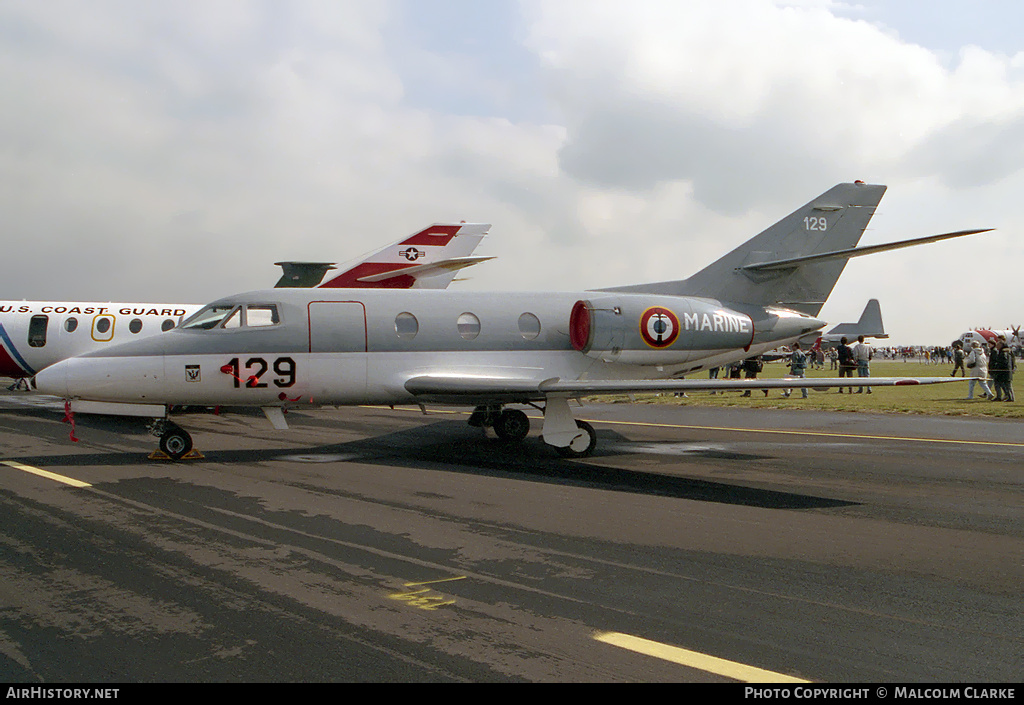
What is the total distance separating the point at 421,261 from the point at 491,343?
11.6 metres

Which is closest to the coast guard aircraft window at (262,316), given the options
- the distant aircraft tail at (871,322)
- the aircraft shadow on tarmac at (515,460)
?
the aircraft shadow on tarmac at (515,460)

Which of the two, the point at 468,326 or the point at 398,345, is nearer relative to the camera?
the point at 398,345

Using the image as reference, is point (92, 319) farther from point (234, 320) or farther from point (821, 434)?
point (821, 434)

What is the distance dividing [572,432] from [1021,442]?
340 inches

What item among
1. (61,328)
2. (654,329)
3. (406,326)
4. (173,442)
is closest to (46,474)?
(173,442)

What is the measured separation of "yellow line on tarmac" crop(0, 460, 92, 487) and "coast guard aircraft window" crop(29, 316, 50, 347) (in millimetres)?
9476

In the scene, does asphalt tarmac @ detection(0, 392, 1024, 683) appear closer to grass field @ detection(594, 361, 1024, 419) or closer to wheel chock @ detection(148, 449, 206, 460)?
wheel chock @ detection(148, 449, 206, 460)

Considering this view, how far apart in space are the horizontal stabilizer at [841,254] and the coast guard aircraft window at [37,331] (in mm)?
17700

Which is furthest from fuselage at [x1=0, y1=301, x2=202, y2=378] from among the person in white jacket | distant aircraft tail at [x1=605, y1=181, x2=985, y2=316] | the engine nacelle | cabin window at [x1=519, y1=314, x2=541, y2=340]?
the person in white jacket

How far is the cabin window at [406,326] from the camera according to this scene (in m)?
12.9

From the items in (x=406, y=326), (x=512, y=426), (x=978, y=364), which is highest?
(x=406, y=326)

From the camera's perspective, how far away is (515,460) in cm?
1255

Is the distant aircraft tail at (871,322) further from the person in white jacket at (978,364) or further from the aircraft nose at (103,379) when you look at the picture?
the aircraft nose at (103,379)

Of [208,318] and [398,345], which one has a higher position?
[208,318]
